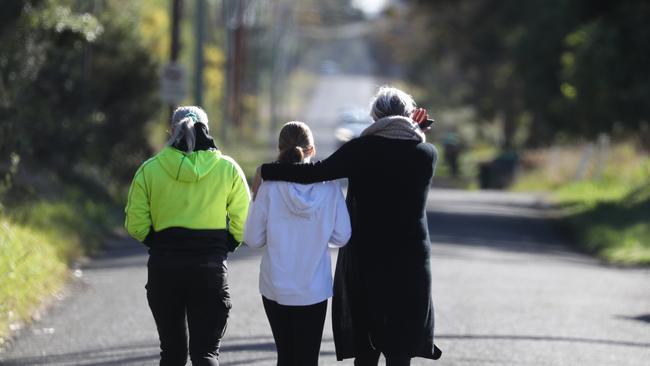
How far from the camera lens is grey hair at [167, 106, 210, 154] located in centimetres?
713

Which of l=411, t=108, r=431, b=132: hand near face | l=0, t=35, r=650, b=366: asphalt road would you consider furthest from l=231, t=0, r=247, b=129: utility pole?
l=411, t=108, r=431, b=132: hand near face

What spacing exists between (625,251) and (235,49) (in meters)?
37.4

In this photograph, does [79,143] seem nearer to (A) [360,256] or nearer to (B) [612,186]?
(A) [360,256]

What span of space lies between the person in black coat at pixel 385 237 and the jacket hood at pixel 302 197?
0.06m

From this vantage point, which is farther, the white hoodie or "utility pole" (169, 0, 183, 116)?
"utility pole" (169, 0, 183, 116)

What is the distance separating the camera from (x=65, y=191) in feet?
69.1

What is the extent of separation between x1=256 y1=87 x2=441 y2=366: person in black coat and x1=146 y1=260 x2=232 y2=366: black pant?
0.64 meters

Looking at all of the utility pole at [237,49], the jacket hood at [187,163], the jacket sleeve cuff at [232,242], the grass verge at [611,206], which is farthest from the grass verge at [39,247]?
the utility pole at [237,49]

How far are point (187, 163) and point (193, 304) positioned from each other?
2.47 feet

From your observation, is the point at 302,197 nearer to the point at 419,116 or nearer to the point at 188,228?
the point at 188,228

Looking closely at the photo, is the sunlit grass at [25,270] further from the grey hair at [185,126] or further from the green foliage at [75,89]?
the grey hair at [185,126]

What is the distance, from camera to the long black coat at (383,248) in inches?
285

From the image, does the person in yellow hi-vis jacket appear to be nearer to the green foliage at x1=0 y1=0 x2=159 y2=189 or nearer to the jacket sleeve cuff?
the jacket sleeve cuff

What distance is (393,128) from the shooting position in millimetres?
7250
